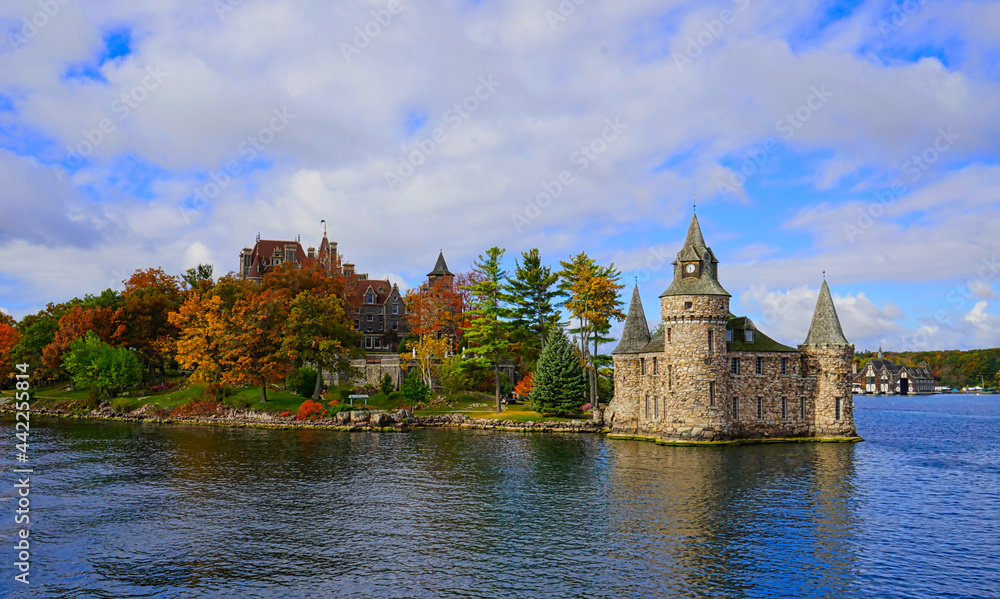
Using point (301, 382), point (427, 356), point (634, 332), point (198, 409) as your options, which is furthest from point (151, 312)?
point (634, 332)

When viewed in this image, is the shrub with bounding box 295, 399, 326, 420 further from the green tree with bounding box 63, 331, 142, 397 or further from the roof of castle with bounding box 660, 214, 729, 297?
the roof of castle with bounding box 660, 214, 729, 297

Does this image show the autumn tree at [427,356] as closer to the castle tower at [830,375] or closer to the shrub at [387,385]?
the shrub at [387,385]

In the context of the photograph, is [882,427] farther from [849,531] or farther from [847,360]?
[849,531]

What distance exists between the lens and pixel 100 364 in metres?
81.8

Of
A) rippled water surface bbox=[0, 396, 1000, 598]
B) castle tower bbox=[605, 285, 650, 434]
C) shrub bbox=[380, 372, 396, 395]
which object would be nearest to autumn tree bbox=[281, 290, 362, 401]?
shrub bbox=[380, 372, 396, 395]

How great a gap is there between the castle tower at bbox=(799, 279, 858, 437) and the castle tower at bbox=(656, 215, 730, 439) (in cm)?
906

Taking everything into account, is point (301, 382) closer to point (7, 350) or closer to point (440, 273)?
point (440, 273)

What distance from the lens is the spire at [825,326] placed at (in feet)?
184

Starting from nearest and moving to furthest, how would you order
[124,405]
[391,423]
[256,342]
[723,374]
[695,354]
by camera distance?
[695,354] < [723,374] < [391,423] < [256,342] < [124,405]

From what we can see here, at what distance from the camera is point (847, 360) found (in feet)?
182

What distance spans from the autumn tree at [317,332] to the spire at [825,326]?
5124 centimetres

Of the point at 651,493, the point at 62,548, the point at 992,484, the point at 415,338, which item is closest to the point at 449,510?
the point at 651,493

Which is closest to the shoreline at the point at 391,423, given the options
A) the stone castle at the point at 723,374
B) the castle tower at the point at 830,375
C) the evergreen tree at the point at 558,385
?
the castle tower at the point at 830,375

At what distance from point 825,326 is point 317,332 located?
182 ft
